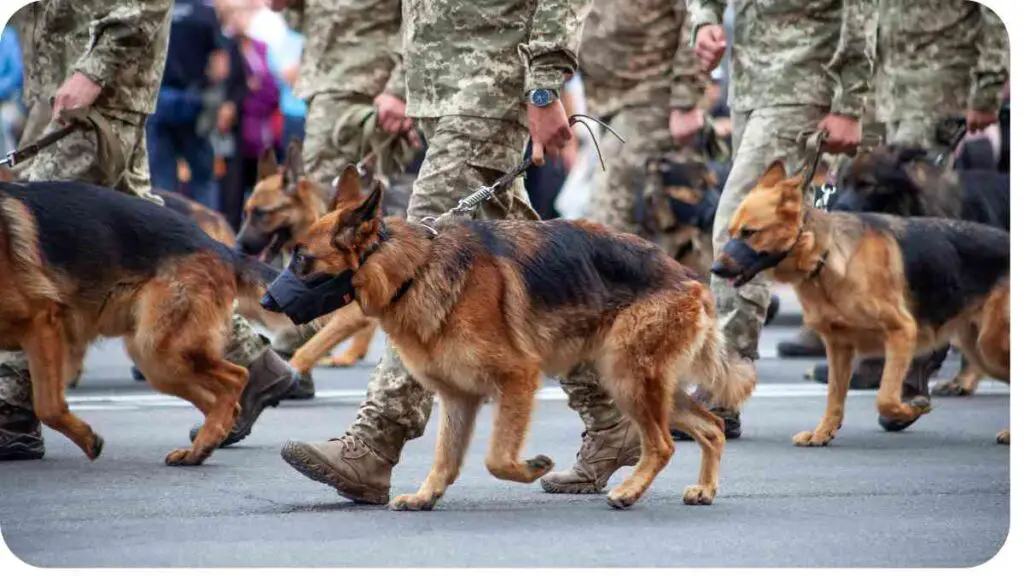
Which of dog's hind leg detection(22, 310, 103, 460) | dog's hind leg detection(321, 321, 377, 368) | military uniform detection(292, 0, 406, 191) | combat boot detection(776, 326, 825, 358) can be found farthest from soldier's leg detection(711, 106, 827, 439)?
combat boot detection(776, 326, 825, 358)

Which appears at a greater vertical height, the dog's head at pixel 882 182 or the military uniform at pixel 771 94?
the military uniform at pixel 771 94

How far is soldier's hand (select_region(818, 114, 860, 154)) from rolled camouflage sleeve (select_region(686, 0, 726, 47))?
26.4 inches

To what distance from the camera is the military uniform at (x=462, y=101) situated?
18.6 feet

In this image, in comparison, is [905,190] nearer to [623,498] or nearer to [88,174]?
[623,498]

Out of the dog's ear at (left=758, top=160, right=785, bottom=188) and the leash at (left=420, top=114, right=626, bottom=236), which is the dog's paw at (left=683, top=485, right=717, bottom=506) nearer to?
the leash at (left=420, top=114, right=626, bottom=236)

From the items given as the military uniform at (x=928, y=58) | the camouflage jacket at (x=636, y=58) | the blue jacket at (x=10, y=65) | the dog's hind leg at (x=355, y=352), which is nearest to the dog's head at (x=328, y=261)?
the camouflage jacket at (x=636, y=58)

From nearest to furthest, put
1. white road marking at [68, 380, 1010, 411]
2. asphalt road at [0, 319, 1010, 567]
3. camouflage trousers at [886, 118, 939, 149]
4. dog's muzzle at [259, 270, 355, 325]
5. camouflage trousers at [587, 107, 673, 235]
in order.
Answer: asphalt road at [0, 319, 1010, 567] → dog's muzzle at [259, 270, 355, 325] → white road marking at [68, 380, 1010, 411] → camouflage trousers at [886, 118, 939, 149] → camouflage trousers at [587, 107, 673, 235]

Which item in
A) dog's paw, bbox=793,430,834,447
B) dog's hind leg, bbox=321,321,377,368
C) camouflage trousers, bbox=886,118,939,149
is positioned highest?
camouflage trousers, bbox=886,118,939,149

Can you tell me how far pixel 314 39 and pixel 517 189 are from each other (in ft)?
12.6

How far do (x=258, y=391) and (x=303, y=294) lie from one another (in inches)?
78.6

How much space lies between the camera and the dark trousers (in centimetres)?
1495

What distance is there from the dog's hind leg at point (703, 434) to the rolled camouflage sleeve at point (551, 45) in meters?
1.14

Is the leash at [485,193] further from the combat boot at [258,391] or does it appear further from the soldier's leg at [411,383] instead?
the combat boot at [258,391]

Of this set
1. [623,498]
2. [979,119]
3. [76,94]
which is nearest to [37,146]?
[76,94]
